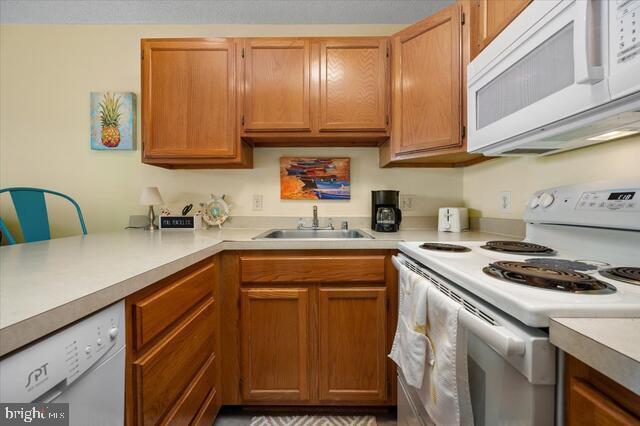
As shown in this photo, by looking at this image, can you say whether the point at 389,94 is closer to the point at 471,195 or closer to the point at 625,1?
the point at 471,195

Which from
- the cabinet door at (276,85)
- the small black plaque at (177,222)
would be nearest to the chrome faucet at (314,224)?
the cabinet door at (276,85)

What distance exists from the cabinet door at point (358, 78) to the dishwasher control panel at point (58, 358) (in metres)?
1.49

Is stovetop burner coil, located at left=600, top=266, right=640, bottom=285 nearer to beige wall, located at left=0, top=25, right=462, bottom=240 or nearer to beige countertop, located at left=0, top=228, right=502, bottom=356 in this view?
beige countertop, located at left=0, top=228, right=502, bottom=356

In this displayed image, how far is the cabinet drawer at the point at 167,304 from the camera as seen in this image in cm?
78

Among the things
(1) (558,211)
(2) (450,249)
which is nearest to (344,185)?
(2) (450,249)

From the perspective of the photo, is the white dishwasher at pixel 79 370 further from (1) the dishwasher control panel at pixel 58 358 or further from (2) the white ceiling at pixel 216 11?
(2) the white ceiling at pixel 216 11

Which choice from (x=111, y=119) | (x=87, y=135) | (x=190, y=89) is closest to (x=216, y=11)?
(x=190, y=89)

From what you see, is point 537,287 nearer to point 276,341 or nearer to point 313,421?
point 276,341

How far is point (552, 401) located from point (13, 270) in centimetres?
126

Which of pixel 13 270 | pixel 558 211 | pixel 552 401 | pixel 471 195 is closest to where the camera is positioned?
pixel 552 401

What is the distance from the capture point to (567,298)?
1.84 feet

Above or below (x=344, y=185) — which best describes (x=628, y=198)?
below

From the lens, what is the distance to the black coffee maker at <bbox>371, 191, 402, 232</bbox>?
1.87 m

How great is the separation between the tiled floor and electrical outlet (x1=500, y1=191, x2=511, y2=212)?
1.28 m
